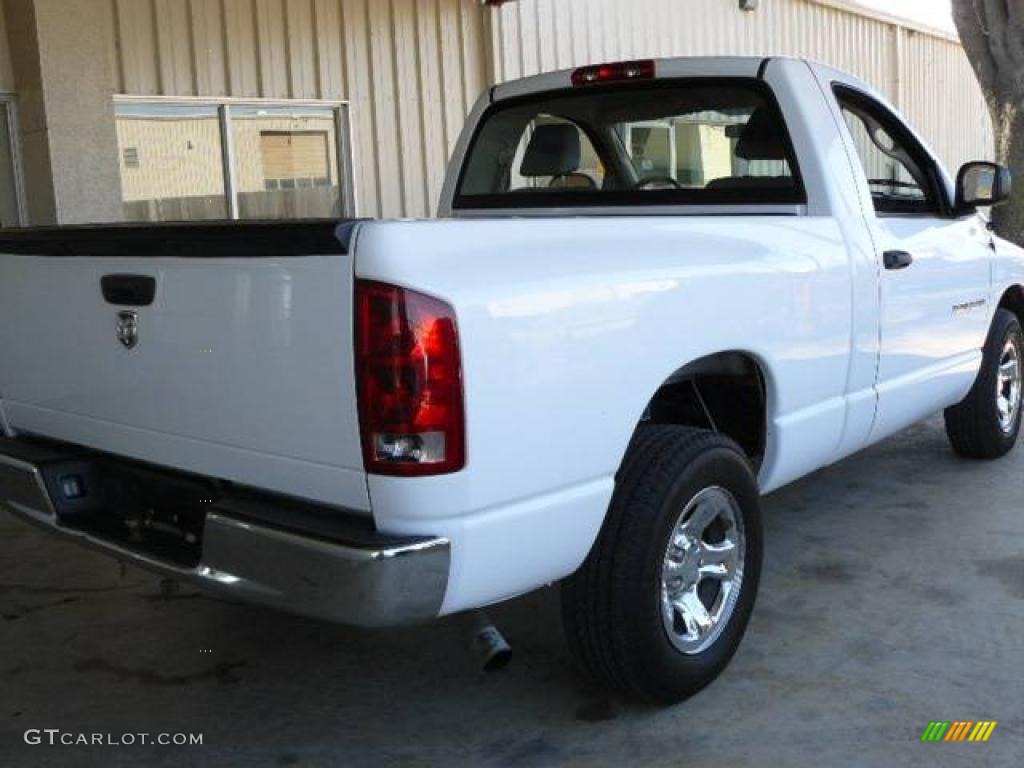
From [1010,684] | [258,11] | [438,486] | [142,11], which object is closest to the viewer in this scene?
[438,486]

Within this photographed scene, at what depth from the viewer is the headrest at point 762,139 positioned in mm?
4242

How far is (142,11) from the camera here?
26.7 ft

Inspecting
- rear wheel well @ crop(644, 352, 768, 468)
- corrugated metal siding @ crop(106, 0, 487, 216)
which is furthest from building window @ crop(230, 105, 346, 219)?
rear wheel well @ crop(644, 352, 768, 468)

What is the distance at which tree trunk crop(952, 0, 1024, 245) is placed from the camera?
422 inches

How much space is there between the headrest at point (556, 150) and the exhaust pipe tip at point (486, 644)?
2.49 m

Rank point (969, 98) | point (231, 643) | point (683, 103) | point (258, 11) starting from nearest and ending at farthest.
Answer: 1. point (231, 643)
2. point (683, 103)
3. point (258, 11)
4. point (969, 98)

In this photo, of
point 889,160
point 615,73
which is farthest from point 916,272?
point 615,73

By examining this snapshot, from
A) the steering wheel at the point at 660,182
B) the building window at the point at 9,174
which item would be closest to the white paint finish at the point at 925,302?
the steering wheel at the point at 660,182

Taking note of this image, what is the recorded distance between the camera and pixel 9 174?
786 centimetres

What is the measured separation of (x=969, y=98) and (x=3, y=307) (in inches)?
862

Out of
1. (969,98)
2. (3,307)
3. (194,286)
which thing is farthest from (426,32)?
(969,98)

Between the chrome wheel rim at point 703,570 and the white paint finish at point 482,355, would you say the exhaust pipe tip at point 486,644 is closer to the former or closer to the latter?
the white paint finish at point 482,355

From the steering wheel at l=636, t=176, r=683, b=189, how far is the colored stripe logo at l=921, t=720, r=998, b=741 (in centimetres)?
226

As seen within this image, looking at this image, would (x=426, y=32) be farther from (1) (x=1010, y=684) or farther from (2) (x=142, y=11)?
(1) (x=1010, y=684)
